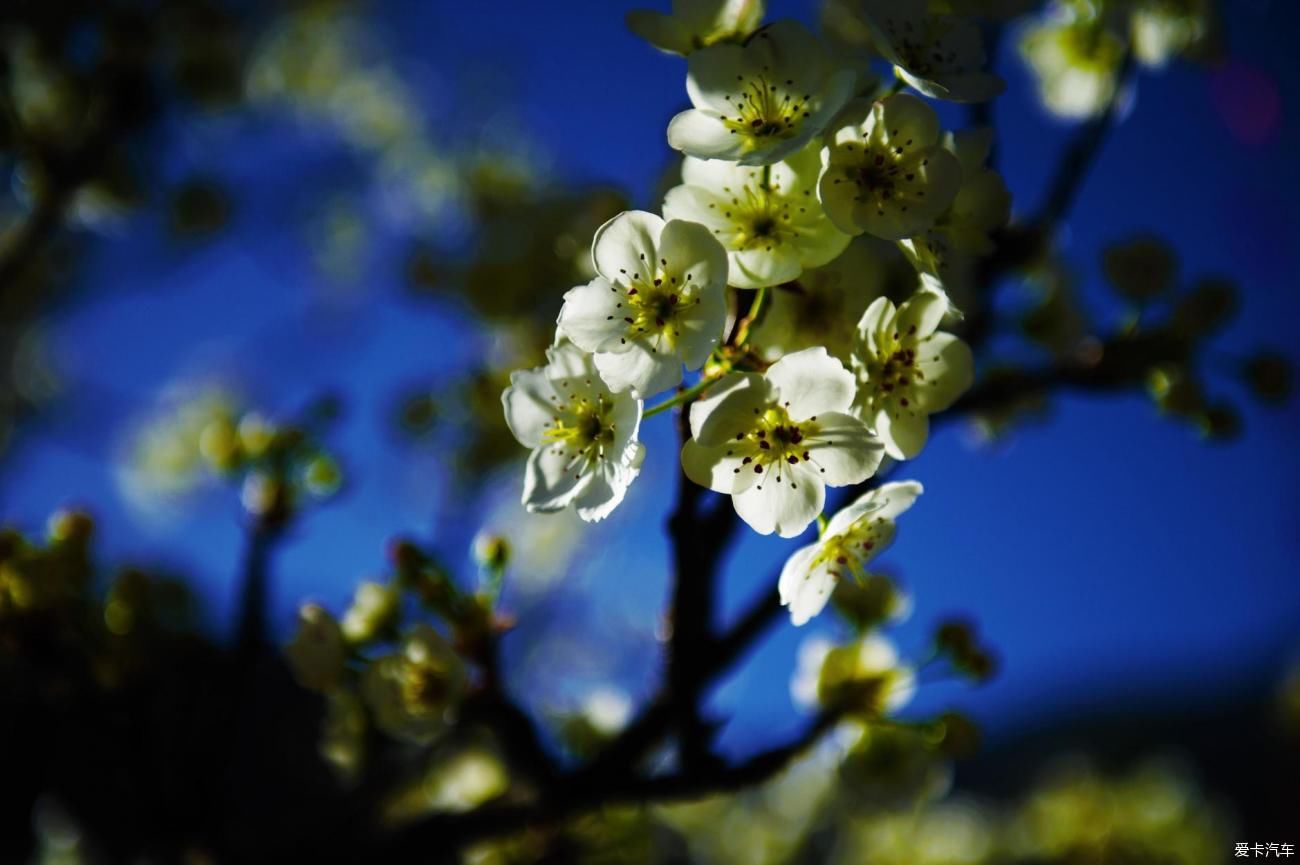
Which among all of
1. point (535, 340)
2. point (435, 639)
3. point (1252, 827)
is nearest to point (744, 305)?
point (435, 639)

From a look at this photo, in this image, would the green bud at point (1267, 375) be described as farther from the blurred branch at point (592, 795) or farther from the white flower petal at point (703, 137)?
the white flower petal at point (703, 137)

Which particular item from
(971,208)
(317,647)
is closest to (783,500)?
(971,208)

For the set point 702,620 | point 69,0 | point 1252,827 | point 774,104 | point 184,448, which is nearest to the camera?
point 774,104

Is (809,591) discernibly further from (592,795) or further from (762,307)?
(592,795)

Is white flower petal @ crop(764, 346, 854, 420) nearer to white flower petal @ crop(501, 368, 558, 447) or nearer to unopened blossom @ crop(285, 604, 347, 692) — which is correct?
white flower petal @ crop(501, 368, 558, 447)

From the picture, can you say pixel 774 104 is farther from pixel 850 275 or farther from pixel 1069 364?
pixel 1069 364

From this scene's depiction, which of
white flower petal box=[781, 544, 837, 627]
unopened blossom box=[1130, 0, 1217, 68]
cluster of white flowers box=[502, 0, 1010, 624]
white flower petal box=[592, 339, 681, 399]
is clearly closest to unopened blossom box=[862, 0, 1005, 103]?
cluster of white flowers box=[502, 0, 1010, 624]
